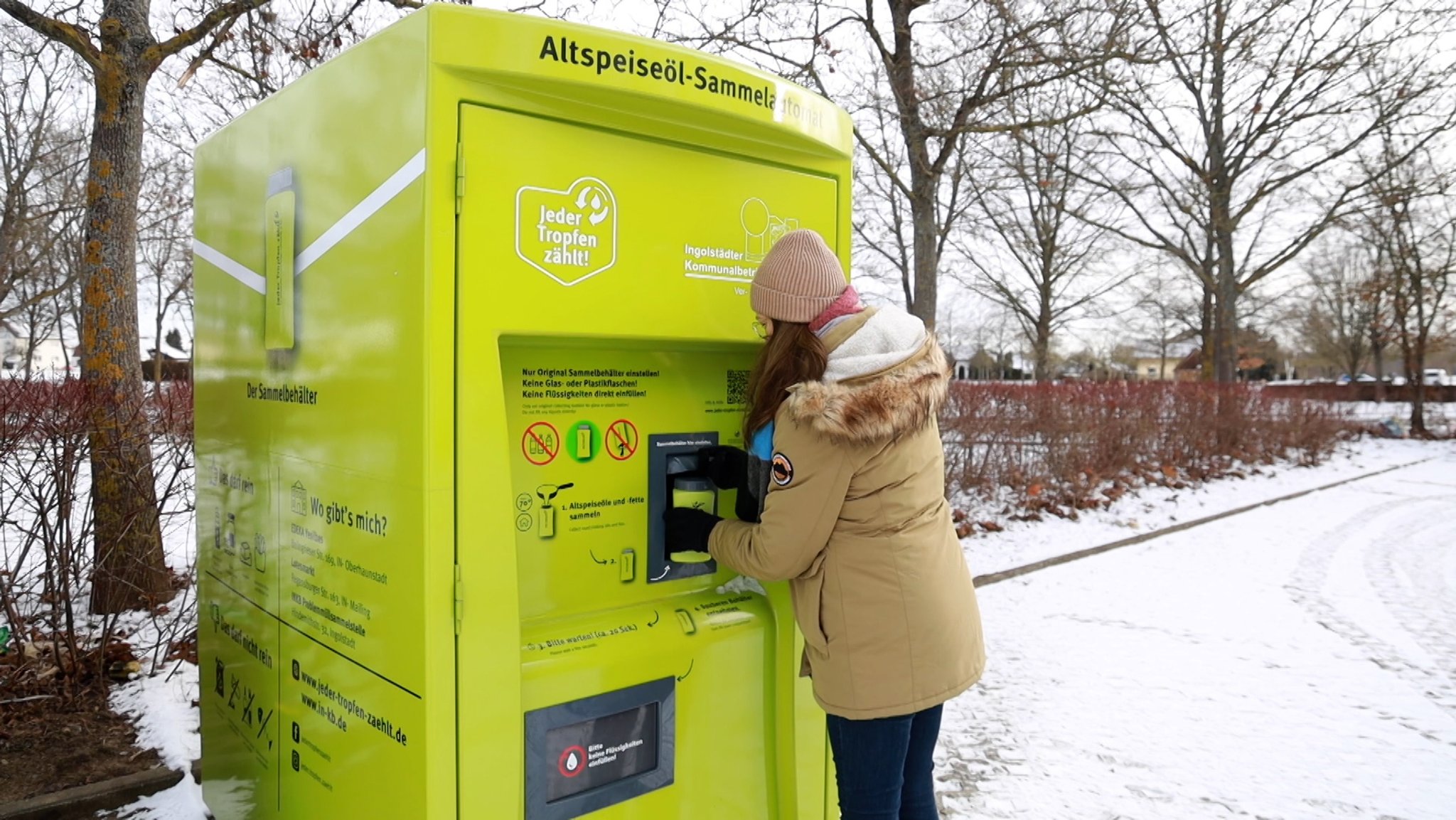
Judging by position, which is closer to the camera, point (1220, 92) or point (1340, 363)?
point (1220, 92)

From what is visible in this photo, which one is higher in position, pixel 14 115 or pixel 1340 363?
pixel 14 115

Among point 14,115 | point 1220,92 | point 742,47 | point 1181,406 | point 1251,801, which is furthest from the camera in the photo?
point 1220,92

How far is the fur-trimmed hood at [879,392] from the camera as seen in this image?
1776 mm

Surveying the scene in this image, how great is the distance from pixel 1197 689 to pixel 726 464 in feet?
11.7

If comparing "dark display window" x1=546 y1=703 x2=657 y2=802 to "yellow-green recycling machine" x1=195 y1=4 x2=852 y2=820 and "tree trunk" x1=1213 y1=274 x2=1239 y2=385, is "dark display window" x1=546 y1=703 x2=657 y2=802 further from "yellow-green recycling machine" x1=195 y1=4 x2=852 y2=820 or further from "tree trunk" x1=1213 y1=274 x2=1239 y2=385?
"tree trunk" x1=1213 y1=274 x2=1239 y2=385

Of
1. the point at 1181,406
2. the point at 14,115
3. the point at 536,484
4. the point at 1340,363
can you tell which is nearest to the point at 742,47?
the point at 536,484

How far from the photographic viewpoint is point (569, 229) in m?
1.82

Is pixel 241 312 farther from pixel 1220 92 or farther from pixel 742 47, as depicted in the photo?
pixel 1220 92

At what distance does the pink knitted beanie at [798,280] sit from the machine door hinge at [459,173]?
69 centimetres

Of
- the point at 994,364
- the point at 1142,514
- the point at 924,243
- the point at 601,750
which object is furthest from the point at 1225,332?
the point at 994,364

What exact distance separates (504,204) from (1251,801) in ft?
11.7

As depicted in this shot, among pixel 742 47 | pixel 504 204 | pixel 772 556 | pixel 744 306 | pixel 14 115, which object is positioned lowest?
pixel 772 556

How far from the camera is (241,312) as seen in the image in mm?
2428

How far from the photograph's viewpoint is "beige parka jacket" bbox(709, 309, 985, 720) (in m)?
1.83
